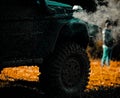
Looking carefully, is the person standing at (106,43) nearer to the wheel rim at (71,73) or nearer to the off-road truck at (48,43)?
the off-road truck at (48,43)

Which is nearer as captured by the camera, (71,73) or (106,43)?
(71,73)

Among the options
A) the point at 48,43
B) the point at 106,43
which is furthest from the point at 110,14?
the point at 48,43

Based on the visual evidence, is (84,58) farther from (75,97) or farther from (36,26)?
(36,26)

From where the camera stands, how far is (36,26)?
7.73 m

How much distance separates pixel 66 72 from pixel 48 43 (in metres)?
0.68

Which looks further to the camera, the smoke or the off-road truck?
the smoke

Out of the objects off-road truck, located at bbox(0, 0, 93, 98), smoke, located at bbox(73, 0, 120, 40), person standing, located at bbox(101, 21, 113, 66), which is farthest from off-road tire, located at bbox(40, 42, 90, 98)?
smoke, located at bbox(73, 0, 120, 40)

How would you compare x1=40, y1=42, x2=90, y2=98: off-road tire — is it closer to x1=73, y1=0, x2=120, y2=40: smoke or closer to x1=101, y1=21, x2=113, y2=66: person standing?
x1=101, y1=21, x2=113, y2=66: person standing

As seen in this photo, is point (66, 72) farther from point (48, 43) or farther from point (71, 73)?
point (48, 43)

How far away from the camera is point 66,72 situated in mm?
8258

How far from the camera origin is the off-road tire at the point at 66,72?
8070mm

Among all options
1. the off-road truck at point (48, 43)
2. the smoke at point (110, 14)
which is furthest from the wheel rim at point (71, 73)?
the smoke at point (110, 14)

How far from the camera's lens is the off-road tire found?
26.5ft

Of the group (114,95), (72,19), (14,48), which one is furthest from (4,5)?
(114,95)
